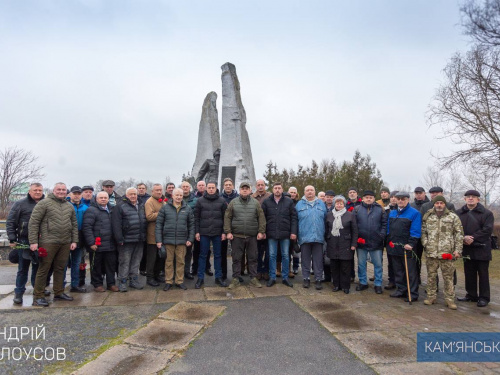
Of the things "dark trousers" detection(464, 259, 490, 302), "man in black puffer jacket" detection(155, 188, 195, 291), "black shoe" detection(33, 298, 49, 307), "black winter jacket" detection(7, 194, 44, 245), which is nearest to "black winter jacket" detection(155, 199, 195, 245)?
"man in black puffer jacket" detection(155, 188, 195, 291)

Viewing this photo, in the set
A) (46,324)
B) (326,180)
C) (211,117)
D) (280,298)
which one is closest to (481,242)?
(280,298)

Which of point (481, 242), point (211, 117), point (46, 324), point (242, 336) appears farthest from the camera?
point (211, 117)

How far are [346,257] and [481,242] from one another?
2.23m

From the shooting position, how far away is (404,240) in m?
5.82

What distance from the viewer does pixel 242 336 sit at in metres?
4.02

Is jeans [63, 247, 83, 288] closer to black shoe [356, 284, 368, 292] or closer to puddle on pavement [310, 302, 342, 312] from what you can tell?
puddle on pavement [310, 302, 342, 312]

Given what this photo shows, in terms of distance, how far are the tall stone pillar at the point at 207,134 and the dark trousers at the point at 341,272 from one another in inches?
337

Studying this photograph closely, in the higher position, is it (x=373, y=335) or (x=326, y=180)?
(x=326, y=180)

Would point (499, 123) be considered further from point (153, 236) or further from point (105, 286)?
point (105, 286)

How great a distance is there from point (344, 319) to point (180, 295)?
2787 millimetres

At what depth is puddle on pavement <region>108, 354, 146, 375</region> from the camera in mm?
3164

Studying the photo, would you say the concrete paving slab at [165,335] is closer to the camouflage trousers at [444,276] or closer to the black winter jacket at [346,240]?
the black winter jacket at [346,240]

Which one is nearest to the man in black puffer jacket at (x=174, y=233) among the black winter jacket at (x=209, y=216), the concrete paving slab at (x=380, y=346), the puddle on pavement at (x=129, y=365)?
the black winter jacket at (x=209, y=216)

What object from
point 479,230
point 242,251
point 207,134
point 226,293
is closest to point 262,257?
point 242,251
